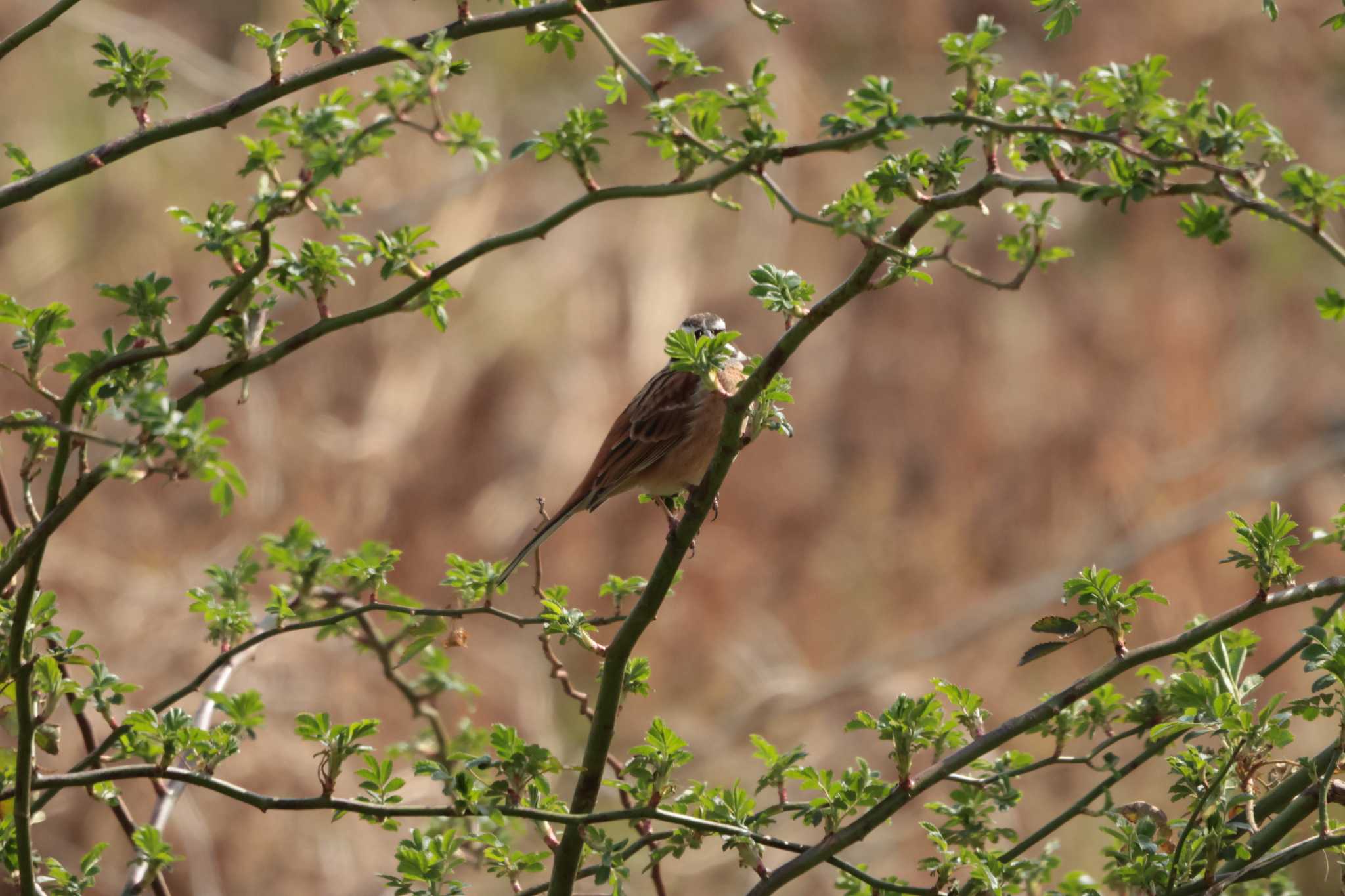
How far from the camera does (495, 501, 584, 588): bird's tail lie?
8.69 feet

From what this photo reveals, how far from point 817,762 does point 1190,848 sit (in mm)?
6589

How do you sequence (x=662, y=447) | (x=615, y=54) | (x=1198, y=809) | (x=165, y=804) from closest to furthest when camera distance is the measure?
(x=615, y=54)
(x=1198, y=809)
(x=165, y=804)
(x=662, y=447)

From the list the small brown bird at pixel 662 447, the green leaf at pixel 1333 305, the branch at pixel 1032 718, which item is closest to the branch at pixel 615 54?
the green leaf at pixel 1333 305

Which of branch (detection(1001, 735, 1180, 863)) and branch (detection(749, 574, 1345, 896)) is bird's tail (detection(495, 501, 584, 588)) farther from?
branch (detection(1001, 735, 1180, 863))

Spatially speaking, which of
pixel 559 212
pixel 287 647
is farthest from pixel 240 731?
pixel 287 647

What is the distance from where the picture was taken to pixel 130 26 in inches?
319

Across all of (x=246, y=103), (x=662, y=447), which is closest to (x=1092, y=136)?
(x=246, y=103)

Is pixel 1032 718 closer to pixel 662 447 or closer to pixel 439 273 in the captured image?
pixel 439 273

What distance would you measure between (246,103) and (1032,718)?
1550 millimetres

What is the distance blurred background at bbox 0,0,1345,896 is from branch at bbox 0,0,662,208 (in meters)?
5.29

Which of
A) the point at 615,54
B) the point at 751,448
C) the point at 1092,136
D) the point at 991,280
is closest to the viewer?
the point at 1092,136

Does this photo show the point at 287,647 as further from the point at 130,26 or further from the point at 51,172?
the point at 51,172

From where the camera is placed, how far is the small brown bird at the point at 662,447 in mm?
3980

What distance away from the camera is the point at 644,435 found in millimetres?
4066
